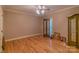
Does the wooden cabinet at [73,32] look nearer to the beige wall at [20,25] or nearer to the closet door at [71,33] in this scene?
the closet door at [71,33]

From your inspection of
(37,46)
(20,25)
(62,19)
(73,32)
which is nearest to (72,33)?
(73,32)

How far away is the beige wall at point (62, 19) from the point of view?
1.98 meters

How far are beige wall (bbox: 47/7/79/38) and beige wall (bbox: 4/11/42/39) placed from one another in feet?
1.09

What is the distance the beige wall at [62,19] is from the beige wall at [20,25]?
33 centimetres

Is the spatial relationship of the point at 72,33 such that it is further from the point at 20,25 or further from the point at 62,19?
the point at 20,25

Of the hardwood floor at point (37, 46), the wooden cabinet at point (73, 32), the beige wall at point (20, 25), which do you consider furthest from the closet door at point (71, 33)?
the beige wall at point (20, 25)

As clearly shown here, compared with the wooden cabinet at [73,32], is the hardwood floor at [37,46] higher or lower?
lower

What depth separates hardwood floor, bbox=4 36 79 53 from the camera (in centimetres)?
197

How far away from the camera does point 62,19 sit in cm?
211

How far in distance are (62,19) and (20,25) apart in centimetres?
92

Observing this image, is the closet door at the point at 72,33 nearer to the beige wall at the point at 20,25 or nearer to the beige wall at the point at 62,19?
the beige wall at the point at 62,19

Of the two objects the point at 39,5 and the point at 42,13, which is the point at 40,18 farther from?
the point at 39,5

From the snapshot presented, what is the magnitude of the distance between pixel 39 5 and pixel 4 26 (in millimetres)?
811
